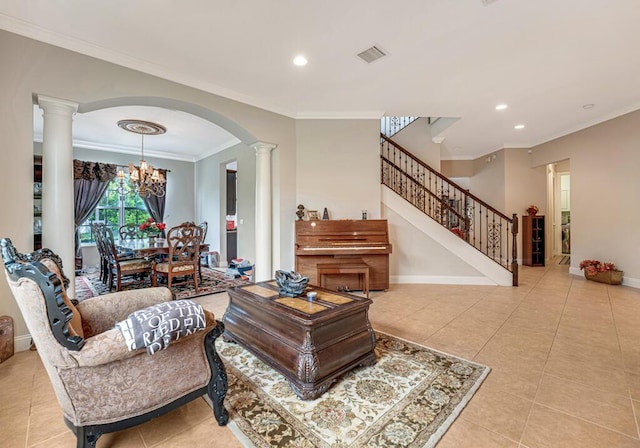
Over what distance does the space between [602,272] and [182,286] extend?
24.0 feet

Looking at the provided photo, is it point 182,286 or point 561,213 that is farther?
point 561,213

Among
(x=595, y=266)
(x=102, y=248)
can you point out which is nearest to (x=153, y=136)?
(x=102, y=248)

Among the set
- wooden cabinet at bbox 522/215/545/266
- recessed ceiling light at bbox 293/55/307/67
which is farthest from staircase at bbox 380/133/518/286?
recessed ceiling light at bbox 293/55/307/67

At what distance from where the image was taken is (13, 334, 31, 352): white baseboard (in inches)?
98.4

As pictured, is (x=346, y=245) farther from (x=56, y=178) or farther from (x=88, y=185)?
(x=88, y=185)

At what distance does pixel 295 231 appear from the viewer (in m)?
4.37

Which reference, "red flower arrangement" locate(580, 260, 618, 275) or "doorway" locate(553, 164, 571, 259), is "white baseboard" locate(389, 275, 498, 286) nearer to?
"red flower arrangement" locate(580, 260, 618, 275)

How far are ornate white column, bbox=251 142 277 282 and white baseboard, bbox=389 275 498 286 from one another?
7.26 ft

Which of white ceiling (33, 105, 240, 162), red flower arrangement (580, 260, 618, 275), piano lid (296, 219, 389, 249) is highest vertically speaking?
white ceiling (33, 105, 240, 162)

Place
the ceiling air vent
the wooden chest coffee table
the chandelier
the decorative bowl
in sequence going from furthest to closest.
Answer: the chandelier → the ceiling air vent → the decorative bowl → the wooden chest coffee table

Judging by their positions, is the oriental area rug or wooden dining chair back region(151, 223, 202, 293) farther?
wooden dining chair back region(151, 223, 202, 293)

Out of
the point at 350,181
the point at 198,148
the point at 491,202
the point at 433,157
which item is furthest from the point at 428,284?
the point at 198,148

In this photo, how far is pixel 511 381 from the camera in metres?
2.00

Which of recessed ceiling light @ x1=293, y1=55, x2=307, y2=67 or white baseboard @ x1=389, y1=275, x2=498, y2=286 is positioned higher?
recessed ceiling light @ x1=293, y1=55, x2=307, y2=67
